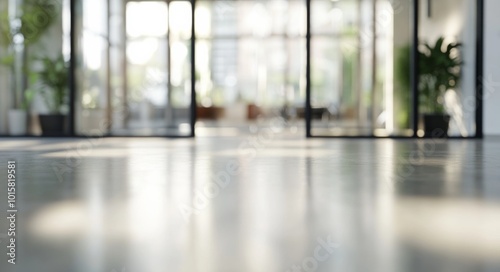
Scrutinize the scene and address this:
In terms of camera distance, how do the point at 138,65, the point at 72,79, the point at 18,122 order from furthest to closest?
the point at 138,65 < the point at 18,122 < the point at 72,79

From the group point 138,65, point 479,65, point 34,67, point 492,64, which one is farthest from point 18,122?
point 492,64

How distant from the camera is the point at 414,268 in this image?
2279 millimetres

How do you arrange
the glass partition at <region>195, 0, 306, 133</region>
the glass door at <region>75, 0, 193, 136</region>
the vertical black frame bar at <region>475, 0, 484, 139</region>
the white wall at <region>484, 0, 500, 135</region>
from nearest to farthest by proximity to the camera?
the vertical black frame bar at <region>475, 0, 484, 139</region>
the white wall at <region>484, 0, 500, 135</region>
the glass door at <region>75, 0, 193, 136</region>
the glass partition at <region>195, 0, 306, 133</region>

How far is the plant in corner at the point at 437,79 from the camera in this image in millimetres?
10891

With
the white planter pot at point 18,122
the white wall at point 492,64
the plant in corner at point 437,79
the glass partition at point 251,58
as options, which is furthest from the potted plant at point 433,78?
the glass partition at point 251,58

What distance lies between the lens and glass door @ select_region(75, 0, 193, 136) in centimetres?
1211

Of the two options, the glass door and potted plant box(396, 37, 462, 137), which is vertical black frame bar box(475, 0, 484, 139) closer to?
potted plant box(396, 37, 462, 137)

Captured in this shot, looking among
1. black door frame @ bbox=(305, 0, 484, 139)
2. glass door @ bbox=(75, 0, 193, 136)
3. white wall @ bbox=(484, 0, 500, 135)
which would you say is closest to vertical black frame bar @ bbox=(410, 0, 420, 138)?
black door frame @ bbox=(305, 0, 484, 139)

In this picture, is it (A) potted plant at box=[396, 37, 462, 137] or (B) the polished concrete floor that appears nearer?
(B) the polished concrete floor

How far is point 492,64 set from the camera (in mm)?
11062

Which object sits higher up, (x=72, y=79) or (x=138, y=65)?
(x=138, y=65)

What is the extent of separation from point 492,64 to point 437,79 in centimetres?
90

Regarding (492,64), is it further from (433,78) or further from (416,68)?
(416,68)

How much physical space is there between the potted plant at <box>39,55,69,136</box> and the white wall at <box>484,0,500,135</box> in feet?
21.9
